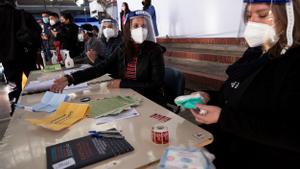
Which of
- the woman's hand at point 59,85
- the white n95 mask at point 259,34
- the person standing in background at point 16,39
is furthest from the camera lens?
the person standing in background at point 16,39

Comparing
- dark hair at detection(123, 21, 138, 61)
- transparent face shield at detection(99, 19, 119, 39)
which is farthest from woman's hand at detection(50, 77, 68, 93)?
transparent face shield at detection(99, 19, 119, 39)

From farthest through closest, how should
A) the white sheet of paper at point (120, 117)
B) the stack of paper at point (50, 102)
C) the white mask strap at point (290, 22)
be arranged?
1. the stack of paper at point (50, 102)
2. the white sheet of paper at point (120, 117)
3. the white mask strap at point (290, 22)

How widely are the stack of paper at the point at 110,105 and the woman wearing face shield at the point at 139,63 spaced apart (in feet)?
1.13

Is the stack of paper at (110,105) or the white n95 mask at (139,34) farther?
the white n95 mask at (139,34)

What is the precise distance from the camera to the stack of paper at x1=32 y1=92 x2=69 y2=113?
4.09 ft

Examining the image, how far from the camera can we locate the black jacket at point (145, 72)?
1.65 m

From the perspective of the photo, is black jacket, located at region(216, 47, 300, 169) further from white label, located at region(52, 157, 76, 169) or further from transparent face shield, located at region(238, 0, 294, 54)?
white label, located at region(52, 157, 76, 169)

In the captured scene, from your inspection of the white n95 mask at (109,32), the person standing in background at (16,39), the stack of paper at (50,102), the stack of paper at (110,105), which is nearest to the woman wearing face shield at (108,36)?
the white n95 mask at (109,32)

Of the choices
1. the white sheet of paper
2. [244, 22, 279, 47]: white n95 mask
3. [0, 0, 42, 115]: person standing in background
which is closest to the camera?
[244, 22, 279, 47]: white n95 mask

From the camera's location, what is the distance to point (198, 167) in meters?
0.65

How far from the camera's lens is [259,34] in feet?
3.21

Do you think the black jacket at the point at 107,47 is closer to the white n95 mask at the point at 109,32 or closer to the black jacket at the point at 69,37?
the white n95 mask at the point at 109,32

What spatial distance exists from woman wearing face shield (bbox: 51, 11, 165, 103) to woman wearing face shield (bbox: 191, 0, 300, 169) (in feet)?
2.42

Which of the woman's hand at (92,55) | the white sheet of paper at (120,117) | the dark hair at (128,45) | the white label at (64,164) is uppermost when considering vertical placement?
the dark hair at (128,45)
